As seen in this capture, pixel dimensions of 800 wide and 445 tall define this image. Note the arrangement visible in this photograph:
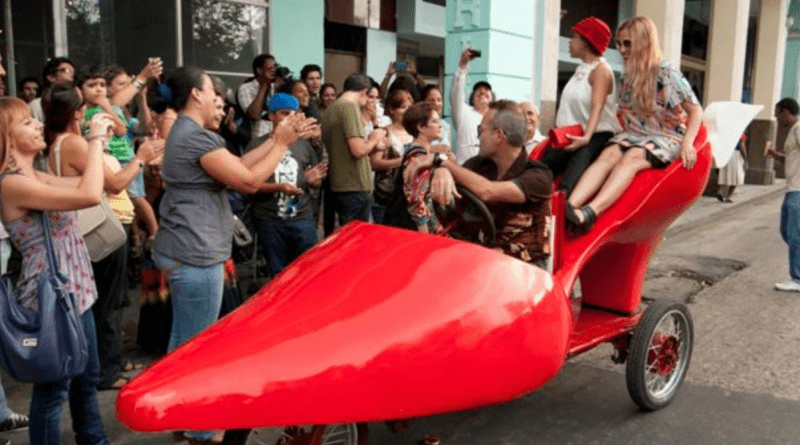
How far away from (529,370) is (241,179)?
57.5 inches

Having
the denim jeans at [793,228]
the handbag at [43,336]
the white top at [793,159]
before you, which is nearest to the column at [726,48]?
the white top at [793,159]

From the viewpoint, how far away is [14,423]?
3705 mm

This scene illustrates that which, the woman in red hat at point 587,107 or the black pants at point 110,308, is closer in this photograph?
the black pants at point 110,308

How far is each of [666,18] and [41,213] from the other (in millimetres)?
11631

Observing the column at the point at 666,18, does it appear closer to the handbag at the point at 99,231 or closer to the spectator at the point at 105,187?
the spectator at the point at 105,187

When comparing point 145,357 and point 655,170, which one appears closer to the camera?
point 655,170

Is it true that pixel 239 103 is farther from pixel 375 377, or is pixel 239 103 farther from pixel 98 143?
pixel 375 377

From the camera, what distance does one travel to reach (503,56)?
8672mm

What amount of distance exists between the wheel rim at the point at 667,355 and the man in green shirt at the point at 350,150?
8.56ft

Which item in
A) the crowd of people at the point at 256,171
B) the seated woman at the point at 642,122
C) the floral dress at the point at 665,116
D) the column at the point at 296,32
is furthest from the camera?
the column at the point at 296,32

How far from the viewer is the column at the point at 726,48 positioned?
1572 cm

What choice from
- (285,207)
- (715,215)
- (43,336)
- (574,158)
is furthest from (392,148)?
(715,215)

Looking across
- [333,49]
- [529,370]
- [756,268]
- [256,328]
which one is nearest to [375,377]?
[256,328]

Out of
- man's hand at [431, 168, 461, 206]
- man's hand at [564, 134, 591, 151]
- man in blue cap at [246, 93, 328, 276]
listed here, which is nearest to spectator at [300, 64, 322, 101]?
man in blue cap at [246, 93, 328, 276]
